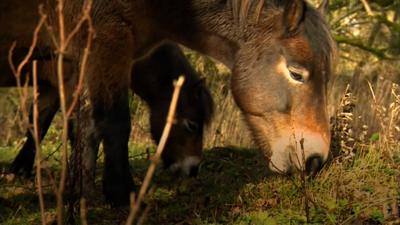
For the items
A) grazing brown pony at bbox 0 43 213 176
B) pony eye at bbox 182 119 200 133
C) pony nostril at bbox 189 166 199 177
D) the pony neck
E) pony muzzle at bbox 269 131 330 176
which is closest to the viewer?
pony muzzle at bbox 269 131 330 176

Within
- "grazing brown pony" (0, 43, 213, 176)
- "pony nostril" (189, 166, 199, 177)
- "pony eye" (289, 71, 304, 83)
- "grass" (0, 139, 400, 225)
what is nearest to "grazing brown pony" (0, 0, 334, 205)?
"pony eye" (289, 71, 304, 83)

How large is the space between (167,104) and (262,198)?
2.55 metres

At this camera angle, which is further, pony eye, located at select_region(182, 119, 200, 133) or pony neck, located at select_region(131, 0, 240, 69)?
pony eye, located at select_region(182, 119, 200, 133)

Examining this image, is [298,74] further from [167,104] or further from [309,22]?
[167,104]

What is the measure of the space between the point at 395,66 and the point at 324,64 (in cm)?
750

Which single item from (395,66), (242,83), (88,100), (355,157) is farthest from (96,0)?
(395,66)

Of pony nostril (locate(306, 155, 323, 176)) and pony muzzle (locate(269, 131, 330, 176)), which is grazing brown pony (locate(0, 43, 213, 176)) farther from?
pony nostril (locate(306, 155, 323, 176))

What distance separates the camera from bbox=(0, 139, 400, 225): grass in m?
4.28

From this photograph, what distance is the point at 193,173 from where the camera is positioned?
21.9ft

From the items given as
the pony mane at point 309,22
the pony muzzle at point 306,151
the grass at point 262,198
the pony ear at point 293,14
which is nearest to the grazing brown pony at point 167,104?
the grass at point 262,198

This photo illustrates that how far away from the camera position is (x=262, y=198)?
16.4ft

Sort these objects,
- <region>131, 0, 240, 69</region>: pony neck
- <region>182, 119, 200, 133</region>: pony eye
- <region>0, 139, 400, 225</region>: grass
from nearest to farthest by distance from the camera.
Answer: <region>0, 139, 400, 225</region>: grass < <region>131, 0, 240, 69</region>: pony neck < <region>182, 119, 200, 133</region>: pony eye

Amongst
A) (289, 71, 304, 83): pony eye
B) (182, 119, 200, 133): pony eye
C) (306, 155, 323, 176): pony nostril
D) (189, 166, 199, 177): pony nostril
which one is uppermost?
(289, 71, 304, 83): pony eye

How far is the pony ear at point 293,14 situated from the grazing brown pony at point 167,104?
206 cm
